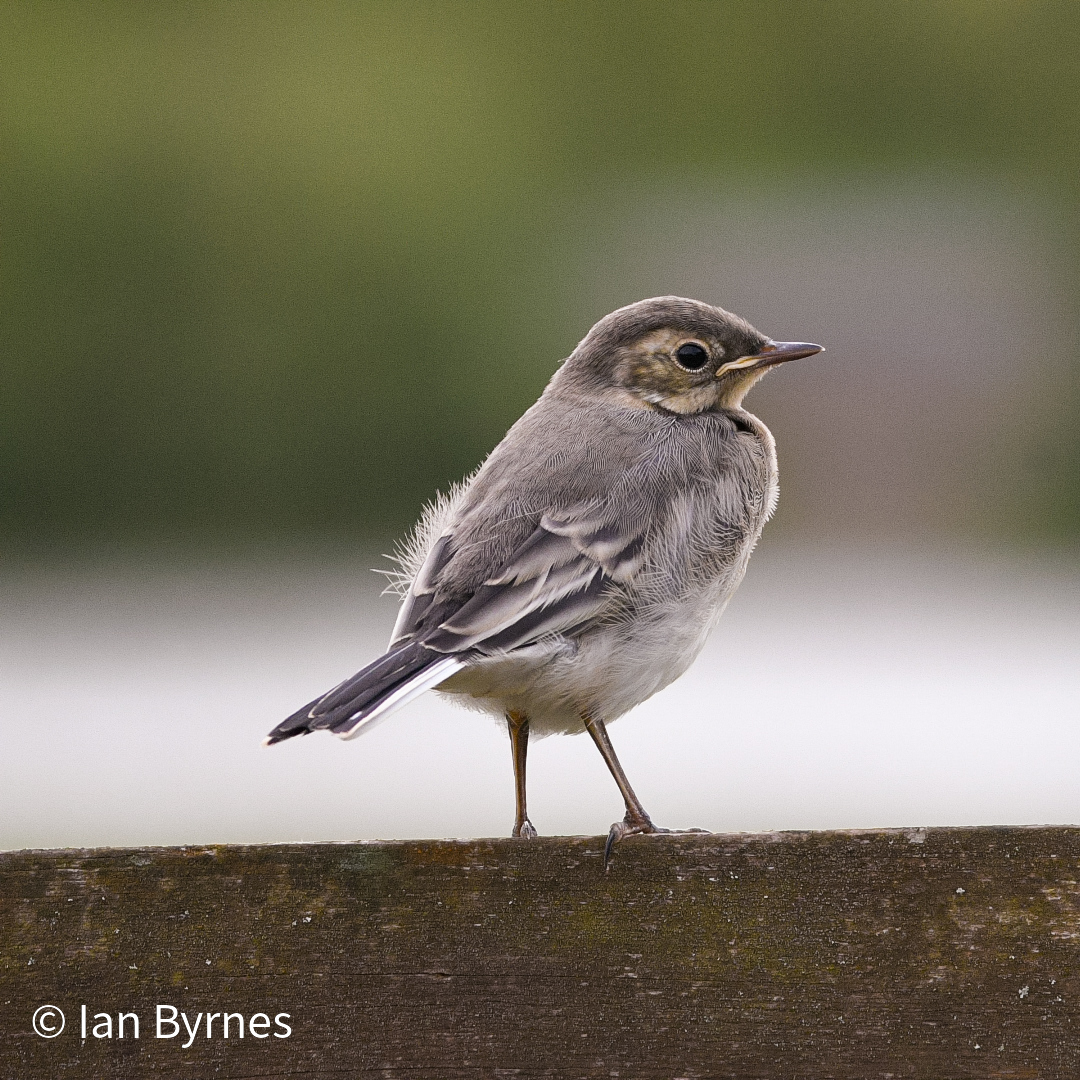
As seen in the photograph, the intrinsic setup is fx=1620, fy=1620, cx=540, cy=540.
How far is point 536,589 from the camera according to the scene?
3445 millimetres

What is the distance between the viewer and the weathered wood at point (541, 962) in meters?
2.57

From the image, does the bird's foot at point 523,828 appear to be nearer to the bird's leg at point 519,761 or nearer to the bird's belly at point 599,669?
the bird's leg at point 519,761

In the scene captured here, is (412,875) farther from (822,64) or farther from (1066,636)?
(822,64)

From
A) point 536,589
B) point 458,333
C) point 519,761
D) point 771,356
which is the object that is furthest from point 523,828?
point 458,333

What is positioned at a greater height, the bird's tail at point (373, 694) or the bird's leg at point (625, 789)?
the bird's tail at point (373, 694)

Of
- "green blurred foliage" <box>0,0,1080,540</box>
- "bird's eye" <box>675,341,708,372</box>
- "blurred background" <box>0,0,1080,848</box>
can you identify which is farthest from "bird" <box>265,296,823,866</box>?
"green blurred foliage" <box>0,0,1080,540</box>

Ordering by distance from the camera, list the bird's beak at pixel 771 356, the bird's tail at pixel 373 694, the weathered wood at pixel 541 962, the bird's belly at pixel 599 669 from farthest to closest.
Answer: the bird's beak at pixel 771 356 → the bird's belly at pixel 599 669 → the bird's tail at pixel 373 694 → the weathered wood at pixel 541 962

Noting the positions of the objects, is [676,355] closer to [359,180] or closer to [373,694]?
[373,694]

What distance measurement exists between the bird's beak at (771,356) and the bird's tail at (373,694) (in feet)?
Answer: 4.29

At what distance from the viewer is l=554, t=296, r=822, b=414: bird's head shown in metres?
4.11

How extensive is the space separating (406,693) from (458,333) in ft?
29.6

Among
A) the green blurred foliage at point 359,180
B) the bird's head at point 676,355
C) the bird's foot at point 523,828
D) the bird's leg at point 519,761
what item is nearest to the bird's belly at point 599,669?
the bird's leg at point 519,761

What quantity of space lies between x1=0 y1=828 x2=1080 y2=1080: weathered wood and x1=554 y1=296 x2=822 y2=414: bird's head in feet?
5.75

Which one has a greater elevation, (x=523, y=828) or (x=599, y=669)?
(x=599, y=669)
